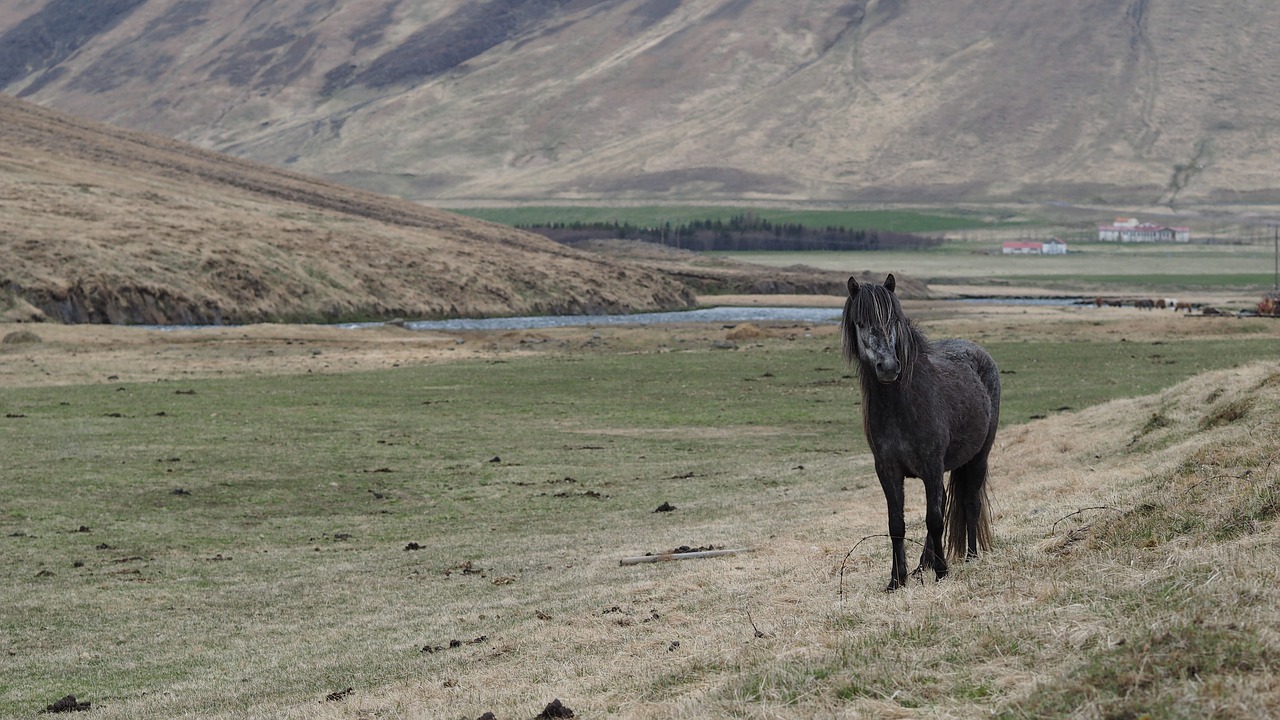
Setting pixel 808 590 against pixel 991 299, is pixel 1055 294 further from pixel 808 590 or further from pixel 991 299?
pixel 808 590

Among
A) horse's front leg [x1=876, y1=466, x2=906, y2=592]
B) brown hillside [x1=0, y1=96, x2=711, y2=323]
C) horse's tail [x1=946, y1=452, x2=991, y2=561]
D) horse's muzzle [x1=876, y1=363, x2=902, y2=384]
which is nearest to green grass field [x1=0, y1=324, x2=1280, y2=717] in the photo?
horse's tail [x1=946, y1=452, x2=991, y2=561]

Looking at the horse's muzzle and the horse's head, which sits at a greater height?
the horse's head

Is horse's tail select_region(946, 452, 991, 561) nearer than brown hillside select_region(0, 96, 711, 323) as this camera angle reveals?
Yes

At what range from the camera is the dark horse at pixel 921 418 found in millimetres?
12266

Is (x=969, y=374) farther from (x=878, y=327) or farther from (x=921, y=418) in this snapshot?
(x=878, y=327)

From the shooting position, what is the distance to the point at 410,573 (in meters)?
20.3

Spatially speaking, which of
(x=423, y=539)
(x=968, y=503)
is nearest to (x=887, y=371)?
(x=968, y=503)

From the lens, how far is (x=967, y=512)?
1439 centimetres

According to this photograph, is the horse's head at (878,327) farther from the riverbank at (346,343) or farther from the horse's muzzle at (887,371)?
the riverbank at (346,343)

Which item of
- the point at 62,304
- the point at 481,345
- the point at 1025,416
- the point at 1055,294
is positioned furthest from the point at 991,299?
the point at 1025,416

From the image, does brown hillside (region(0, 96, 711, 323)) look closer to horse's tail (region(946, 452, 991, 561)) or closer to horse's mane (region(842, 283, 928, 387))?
horse's tail (region(946, 452, 991, 561))

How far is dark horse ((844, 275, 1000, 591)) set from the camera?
40.2ft

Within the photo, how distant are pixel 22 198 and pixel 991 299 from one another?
9304 centimetres

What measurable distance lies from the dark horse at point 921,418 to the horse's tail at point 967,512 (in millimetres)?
10
